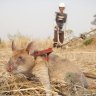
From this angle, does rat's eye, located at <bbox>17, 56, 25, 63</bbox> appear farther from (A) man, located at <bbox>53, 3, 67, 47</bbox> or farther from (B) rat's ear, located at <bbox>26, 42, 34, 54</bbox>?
(A) man, located at <bbox>53, 3, 67, 47</bbox>

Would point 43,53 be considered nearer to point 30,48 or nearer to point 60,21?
point 30,48

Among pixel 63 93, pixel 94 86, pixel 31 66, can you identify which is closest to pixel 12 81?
pixel 31 66

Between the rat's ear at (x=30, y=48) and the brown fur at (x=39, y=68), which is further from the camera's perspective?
the rat's ear at (x=30, y=48)

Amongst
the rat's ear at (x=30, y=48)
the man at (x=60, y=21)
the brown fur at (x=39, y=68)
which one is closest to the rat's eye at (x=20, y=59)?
the brown fur at (x=39, y=68)

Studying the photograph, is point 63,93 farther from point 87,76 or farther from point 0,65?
point 0,65

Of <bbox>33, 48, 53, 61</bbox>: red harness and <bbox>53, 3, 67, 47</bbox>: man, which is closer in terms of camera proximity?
<bbox>33, 48, 53, 61</bbox>: red harness

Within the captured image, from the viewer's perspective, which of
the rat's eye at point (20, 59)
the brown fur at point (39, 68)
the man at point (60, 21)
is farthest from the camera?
the man at point (60, 21)

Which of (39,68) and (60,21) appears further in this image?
(60,21)

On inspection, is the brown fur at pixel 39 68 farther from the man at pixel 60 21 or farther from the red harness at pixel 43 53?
the man at pixel 60 21

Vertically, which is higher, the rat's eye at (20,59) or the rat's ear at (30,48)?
the rat's ear at (30,48)

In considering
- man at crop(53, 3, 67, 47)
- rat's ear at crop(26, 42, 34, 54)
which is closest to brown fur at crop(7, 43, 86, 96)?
rat's ear at crop(26, 42, 34, 54)

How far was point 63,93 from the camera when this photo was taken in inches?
264

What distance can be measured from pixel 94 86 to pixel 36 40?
124cm

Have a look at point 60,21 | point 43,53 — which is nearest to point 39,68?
point 43,53
